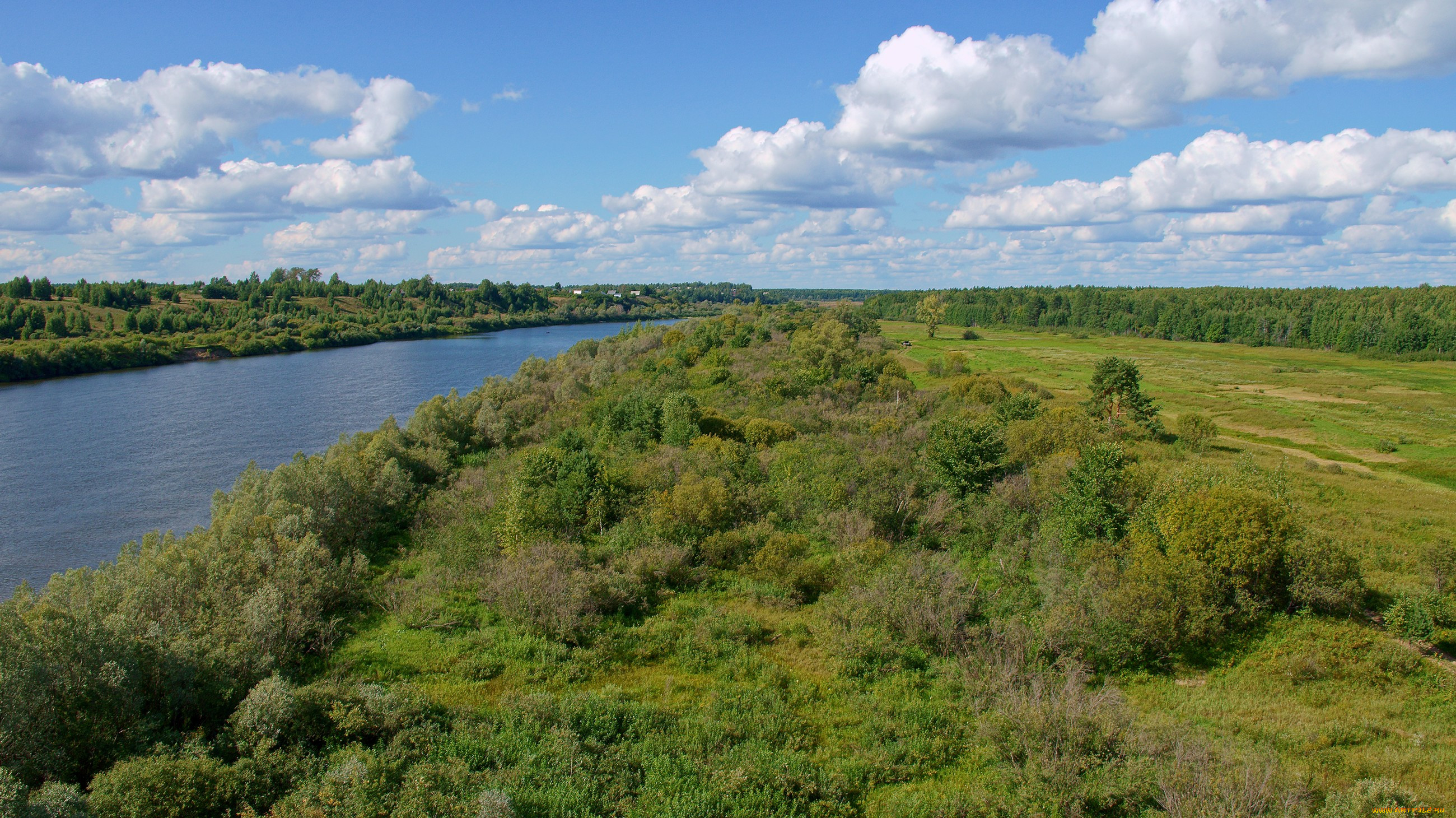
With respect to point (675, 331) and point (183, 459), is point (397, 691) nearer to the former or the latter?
point (183, 459)

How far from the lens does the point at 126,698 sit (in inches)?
423

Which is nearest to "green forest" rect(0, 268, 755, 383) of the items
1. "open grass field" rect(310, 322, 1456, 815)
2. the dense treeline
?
the dense treeline

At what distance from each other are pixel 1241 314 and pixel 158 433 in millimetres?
139867

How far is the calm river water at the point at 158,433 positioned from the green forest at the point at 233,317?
2.92 metres

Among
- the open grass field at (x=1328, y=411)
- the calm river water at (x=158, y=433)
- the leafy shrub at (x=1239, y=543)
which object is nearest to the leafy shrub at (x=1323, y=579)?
the leafy shrub at (x=1239, y=543)

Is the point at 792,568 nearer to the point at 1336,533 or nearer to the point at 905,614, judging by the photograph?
the point at 905,614

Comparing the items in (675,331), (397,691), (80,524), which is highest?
(675,331)

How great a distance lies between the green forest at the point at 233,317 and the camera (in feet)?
242

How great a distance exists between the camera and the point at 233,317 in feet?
342

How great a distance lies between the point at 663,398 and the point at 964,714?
901 inches

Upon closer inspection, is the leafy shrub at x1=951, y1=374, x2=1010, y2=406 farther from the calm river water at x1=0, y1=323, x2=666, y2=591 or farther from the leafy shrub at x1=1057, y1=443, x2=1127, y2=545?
the calm river water at x1=0, y1=323, x2=666, y2=591

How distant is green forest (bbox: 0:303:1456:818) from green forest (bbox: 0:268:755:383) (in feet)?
209

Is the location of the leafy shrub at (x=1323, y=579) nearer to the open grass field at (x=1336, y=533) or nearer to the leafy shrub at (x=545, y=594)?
the open grass field at (x=1336, y=533)

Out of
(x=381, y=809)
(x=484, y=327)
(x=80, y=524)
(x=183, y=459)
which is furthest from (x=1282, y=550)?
(x=484, y=327)
